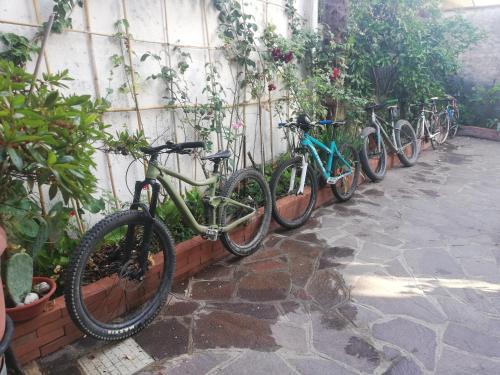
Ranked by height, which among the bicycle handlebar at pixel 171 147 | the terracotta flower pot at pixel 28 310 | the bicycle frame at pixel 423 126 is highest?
the bicycle handlebar at pixel 171 147

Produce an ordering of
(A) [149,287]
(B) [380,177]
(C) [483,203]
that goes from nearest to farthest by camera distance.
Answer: (A) [149,287] < (C) [483,203] < (B) [380,177]

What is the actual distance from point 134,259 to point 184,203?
0.58 meters

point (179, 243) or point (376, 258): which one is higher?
point (179, 243)

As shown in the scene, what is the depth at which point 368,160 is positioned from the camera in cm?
582

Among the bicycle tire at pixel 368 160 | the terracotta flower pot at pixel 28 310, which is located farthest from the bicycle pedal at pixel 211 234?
the bicycle tire at pixel 368 160

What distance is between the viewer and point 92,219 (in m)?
3.39

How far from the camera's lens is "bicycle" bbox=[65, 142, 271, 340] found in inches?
92.1

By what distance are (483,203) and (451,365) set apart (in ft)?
11.8

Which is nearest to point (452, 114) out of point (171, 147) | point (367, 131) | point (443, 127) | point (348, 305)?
point (443, 127)

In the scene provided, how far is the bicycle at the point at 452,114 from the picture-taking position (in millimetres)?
8867

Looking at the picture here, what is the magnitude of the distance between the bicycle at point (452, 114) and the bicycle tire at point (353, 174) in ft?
15.9

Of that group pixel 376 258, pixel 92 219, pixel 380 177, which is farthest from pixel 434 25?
pixel 92 219

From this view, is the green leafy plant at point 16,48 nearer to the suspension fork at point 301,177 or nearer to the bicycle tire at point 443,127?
the suspension fork at point 301,177

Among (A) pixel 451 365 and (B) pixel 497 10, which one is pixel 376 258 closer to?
(A) pixel 451 365
